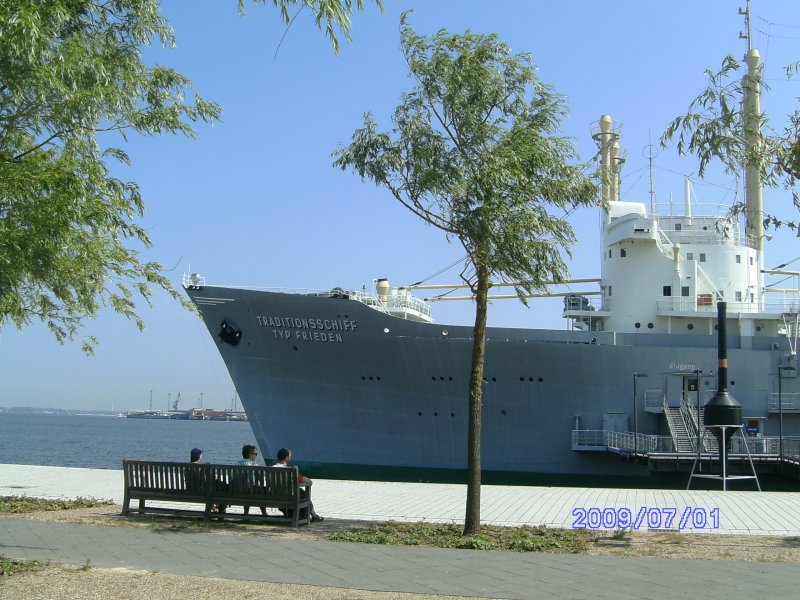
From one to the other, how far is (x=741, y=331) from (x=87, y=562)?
862 inches

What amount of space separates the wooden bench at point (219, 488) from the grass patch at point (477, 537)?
34.5 inches

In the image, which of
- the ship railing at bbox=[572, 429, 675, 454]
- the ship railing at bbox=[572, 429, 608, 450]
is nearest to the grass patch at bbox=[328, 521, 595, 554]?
the ship railing at bbox=[572, 429, 675, 454]

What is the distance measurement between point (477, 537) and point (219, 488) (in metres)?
3.18

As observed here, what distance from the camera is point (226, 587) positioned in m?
6.35

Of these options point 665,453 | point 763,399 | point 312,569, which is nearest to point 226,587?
point 312,569

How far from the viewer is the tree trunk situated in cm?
916

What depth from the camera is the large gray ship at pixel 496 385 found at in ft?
75.3

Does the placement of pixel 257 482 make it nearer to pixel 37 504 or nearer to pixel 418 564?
pixel 418 564

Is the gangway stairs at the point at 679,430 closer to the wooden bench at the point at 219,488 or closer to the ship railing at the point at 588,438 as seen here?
the ship railing at the point at 588,438

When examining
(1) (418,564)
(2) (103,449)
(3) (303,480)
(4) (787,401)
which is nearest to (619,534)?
(1) (418,564)

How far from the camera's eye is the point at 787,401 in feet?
77.8

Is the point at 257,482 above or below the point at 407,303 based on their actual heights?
below
